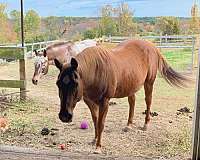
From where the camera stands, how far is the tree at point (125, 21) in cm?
174

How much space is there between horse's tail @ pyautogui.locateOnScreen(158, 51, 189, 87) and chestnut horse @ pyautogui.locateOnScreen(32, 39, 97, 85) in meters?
0.34

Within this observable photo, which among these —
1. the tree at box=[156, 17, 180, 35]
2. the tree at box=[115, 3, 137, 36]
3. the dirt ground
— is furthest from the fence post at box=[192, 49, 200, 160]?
the tree at box=[115, 3, 137, 36]

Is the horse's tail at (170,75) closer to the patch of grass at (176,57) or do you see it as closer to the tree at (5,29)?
the patch of grass at (176,57)

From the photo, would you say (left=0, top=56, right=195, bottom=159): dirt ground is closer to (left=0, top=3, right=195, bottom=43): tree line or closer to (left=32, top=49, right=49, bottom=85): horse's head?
(left=32, top=49, right=49, bottom=85): horse's head

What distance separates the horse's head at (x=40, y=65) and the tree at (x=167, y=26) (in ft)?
1.94

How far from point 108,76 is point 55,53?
297 mm

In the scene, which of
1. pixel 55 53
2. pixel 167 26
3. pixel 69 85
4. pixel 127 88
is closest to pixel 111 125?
pixel 127 88

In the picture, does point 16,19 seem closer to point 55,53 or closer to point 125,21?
point 55,53

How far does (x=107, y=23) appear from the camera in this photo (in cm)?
176

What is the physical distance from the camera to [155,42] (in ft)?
5.68

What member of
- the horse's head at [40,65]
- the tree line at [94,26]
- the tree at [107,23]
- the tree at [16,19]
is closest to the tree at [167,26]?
the tree line at [94,26]

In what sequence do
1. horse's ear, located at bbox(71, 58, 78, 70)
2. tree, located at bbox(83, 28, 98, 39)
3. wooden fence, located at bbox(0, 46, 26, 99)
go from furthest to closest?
1. wooden fence, located at bbox(0, 46, 26, 99)
2. tree, located at bbox(83, 28, 98, 39)
3. horse's ear, located at bbox(71, 58, 78, 70)

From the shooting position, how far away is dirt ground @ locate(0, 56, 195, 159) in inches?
68.7

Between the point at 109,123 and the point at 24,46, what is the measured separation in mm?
603
